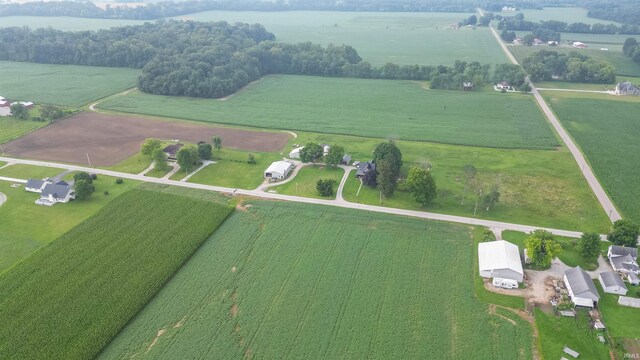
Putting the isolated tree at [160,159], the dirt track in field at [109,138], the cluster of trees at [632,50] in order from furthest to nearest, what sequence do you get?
the cluster of trees at [632,50] → the dirt track in field at [109,138] → the isolated tree at [160,159]

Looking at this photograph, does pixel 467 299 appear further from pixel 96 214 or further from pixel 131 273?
pixel 96 214

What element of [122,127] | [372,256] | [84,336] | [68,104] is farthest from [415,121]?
[68,104]

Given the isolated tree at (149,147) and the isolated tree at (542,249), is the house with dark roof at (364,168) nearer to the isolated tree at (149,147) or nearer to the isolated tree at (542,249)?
the isolated tree at (542,249)

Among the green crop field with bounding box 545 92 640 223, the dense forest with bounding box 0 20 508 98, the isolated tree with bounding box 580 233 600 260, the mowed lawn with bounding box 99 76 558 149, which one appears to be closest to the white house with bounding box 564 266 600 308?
the isolated tree with bounding box 580 233 600 260

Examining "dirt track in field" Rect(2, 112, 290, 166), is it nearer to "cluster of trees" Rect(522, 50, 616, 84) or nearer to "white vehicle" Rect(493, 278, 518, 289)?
"white vehicle" Rect(493, 278, 518, 289)

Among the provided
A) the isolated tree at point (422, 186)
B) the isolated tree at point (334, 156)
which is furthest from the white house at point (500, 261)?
the isolated tree at point (334, 156)
